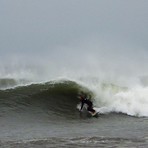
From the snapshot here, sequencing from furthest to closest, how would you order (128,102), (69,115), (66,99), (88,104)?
(128,102) → (66,99) → (88,104) → (69,115)

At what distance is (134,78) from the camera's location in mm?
29516

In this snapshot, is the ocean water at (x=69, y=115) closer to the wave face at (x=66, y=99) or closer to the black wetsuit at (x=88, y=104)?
the wave face at (x=66, y=99)

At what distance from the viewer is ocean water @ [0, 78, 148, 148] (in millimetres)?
14898

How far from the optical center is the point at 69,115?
70.2 feet

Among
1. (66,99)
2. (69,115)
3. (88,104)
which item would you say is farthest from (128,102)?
(69,115)

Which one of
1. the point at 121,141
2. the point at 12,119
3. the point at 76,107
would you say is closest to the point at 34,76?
the point at 76,107

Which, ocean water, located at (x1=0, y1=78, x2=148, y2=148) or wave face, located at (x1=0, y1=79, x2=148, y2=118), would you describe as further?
wave face, located at (x1=0, y1=79, x2=148, y2=118)

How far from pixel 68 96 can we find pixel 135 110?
12.4 feet

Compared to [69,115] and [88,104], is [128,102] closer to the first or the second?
[88,104]

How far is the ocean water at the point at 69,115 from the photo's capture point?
14.9 meters

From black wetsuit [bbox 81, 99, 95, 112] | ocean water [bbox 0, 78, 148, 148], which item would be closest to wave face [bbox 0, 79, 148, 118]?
ocean water [bbox 0, 78, 148, 148]

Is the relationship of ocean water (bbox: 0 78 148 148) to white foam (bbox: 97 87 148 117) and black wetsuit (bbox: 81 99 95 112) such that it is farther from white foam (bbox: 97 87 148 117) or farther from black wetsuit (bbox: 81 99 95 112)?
black wetsuit (bbox: 81 99 95 112)

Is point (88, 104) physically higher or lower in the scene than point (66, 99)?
lower

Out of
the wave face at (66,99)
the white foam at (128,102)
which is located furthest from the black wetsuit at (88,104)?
the white foam at (128,102)
